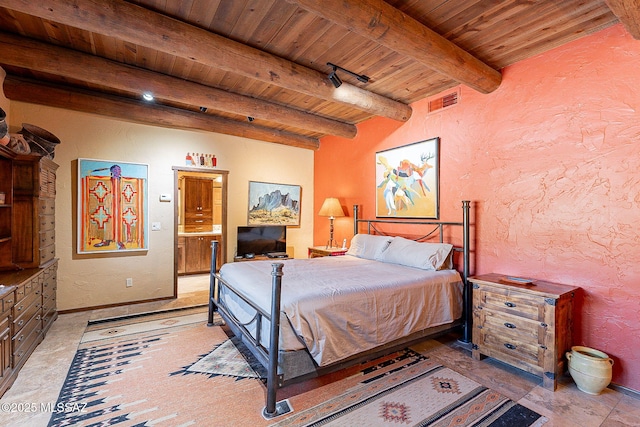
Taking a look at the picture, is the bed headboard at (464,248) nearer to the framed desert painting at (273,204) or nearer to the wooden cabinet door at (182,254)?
the framed desert painting at (273,204)

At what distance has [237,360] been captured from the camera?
2.71 m

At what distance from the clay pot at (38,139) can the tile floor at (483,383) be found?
1976 mm

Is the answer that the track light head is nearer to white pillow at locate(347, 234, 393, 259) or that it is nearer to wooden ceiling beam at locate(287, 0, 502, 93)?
wooden ceiling beam at locate(287, 0, 502, 93)

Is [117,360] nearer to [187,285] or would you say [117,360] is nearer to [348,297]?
[348,297]

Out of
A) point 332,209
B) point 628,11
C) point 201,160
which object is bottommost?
point 332,209

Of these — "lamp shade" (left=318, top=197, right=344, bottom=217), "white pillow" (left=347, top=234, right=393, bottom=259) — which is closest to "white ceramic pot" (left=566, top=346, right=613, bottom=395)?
"white pillow" (left=347, top=234, right=393, bottom=259)

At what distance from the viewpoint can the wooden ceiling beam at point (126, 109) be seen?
3451 millimetres

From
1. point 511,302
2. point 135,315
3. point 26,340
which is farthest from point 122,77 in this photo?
point 511,302

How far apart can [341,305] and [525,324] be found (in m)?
1.56

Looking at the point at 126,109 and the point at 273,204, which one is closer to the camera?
the point at 126,109

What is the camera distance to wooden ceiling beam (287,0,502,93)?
6.44 feet

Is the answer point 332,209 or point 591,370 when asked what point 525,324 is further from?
point 332,209

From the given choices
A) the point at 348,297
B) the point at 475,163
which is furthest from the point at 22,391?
the point at 475,163

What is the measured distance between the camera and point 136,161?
4.29 metres
